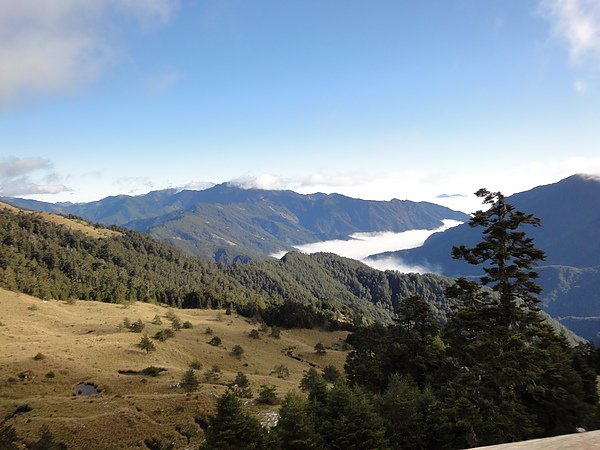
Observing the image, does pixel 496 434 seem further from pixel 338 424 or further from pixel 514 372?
pixel 338 424

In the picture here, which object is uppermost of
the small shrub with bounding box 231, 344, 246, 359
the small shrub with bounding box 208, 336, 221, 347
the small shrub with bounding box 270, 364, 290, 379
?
the small shrub with bounding box 208, 336, 221, 347

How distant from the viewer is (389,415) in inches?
1088

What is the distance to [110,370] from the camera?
179 ft

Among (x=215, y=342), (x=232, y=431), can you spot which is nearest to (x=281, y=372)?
(x=215, y=342)

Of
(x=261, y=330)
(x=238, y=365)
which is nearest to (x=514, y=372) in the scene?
(x=238, y=365)

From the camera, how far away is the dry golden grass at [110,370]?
34.8 metres

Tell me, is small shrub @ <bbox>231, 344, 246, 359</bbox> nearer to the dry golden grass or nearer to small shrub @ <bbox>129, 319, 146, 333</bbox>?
the dry golden grass

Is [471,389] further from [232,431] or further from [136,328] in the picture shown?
[136,328]

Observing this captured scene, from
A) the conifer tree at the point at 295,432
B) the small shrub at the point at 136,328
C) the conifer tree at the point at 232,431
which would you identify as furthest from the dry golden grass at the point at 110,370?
the conifer tree at the point at 295,432

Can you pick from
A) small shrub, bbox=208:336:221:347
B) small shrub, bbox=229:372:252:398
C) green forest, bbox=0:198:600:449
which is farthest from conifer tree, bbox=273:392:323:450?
small shrub, bbox=208:336:221:347

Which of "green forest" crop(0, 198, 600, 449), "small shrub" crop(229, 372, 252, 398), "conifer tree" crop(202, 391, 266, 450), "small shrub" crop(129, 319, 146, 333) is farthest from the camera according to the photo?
"small shrub" crop(129, 319, 146, 333)

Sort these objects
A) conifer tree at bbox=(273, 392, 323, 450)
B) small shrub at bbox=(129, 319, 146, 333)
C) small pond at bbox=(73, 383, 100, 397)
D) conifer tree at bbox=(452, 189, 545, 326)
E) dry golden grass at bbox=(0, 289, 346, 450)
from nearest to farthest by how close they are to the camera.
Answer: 1. conifer tree at bbox=(452, 189, 545, 326)
2. conifer tree at bbox=(273, 392, 323, 450)
3. dry golden grass at bbox=(0, 289, 346, 450)
4. small pond at bbox=(73, 383, 100, 397)
5. small shrub at bbox=(129, 319, 146, 333)

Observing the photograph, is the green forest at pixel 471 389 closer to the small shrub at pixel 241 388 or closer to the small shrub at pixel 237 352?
the small shrub at pixel 241 388

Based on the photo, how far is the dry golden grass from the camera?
34750mm
